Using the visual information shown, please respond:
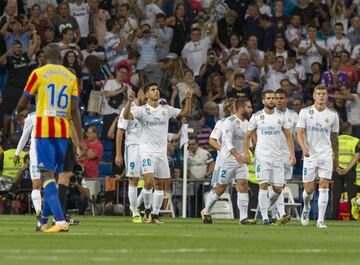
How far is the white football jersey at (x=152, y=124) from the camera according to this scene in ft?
81.7

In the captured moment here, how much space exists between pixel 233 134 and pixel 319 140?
212 centimetres

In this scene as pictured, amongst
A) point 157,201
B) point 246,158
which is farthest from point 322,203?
point 157,201

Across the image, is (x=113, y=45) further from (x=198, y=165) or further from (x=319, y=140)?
(x=319, y=140)

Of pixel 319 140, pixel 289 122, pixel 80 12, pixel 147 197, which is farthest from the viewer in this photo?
pixel 80 12

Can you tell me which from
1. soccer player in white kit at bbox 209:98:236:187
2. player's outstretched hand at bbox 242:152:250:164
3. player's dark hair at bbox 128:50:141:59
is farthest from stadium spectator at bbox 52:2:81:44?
player's outstretched hand at bbox 242:152:250:164

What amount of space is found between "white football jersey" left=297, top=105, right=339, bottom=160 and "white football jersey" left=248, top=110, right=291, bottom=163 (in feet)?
2.76

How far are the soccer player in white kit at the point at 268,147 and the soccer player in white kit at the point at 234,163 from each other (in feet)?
1.47

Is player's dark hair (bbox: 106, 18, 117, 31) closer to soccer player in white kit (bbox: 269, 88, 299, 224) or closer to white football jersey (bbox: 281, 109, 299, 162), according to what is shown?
soccer player in white kit (bbox: 269, 88, 299, 224)

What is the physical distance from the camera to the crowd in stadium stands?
3198cm

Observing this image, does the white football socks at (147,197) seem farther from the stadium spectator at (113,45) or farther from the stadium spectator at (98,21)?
the stadium spectator at (98,21)

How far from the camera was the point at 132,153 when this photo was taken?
86.1 feet

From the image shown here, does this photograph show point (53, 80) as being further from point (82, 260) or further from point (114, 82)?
point (114, 82)

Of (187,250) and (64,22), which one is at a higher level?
(64,22)

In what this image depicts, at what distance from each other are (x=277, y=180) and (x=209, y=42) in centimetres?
962
